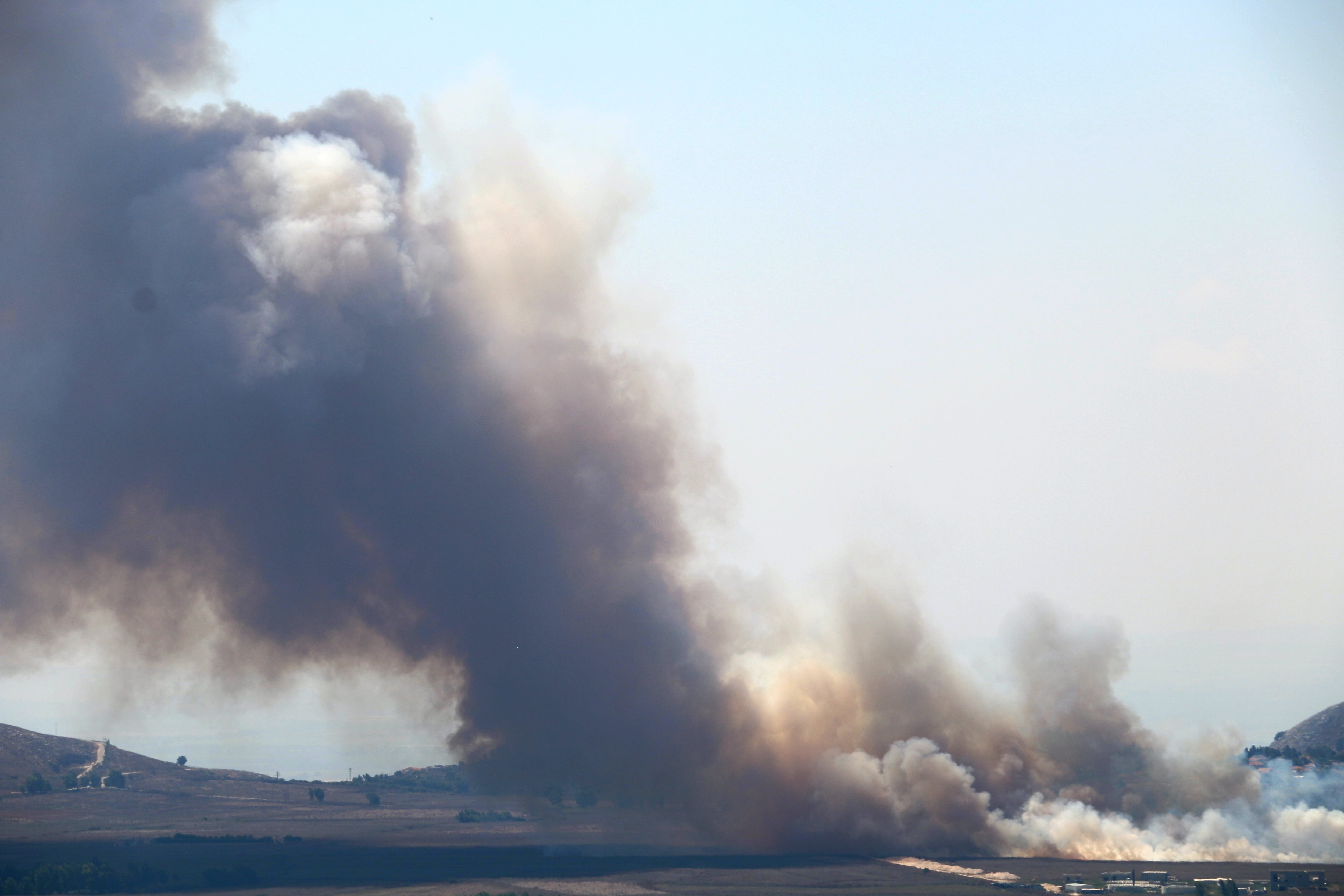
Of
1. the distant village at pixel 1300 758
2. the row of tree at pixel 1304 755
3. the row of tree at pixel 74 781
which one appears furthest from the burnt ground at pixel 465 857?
the row of tree at pixel 1304 755

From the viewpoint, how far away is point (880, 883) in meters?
96.2

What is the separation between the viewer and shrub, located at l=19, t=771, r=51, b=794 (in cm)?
17638

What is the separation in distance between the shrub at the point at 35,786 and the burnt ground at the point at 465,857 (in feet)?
25.6

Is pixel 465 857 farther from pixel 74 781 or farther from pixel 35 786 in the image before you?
pixel 74 781

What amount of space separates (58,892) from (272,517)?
34.1 metres

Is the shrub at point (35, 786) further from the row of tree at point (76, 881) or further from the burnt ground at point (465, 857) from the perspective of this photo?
the row of tree at point (76, 881)

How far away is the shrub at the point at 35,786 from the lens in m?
176

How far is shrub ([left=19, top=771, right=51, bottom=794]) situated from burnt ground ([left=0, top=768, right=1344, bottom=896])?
7801mm

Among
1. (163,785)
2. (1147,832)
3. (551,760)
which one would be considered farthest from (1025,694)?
(163,785)

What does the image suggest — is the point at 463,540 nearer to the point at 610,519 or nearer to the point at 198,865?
the point at 610,519

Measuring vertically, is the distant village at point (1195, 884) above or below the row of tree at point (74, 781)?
below

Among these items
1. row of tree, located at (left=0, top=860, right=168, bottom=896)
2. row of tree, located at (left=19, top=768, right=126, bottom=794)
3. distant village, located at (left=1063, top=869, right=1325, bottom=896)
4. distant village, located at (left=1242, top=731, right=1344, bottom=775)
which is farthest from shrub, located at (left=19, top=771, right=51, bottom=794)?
distant village, located at (left=1242, top=731, right=1344, bottom=775)

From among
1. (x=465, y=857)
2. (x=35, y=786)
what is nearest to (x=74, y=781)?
(x=35, y=786)

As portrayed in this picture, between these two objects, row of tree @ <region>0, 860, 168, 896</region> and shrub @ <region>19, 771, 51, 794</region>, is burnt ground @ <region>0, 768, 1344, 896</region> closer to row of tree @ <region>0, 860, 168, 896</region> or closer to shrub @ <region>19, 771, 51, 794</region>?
row of tree @ <region>0, 860, 168, 896</region>
